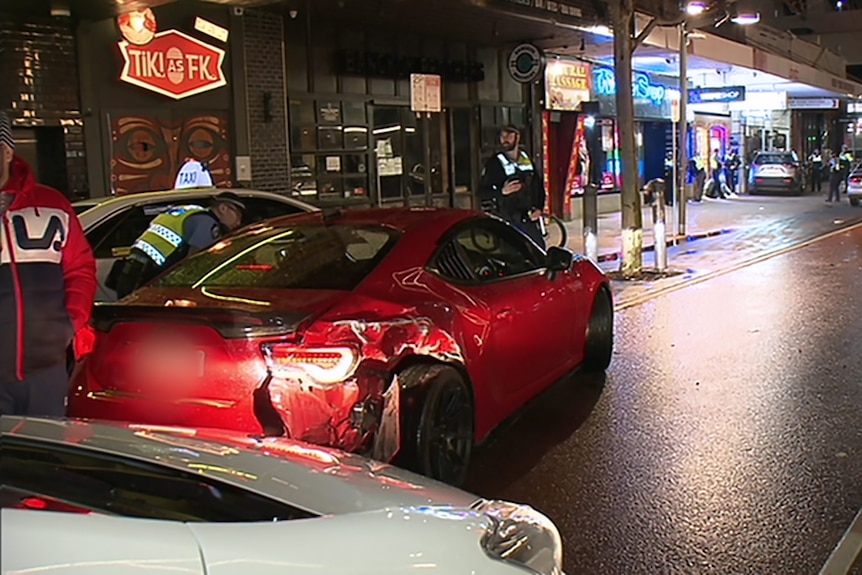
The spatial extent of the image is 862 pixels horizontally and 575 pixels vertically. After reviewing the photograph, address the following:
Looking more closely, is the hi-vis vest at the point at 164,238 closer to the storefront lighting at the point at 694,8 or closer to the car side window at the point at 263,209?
the car side window at the point at 263,209

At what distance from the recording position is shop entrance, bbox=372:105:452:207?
18.7 m

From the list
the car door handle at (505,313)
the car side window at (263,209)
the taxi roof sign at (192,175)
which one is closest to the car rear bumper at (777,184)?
the taxi roof sign at (192,175)

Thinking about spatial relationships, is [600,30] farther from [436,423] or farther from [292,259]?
[436,423]

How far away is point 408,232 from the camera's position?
17.8 ft

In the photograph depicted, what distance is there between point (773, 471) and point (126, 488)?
411 cm

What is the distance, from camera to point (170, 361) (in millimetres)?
4414

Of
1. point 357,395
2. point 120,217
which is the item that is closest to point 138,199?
point 120,217

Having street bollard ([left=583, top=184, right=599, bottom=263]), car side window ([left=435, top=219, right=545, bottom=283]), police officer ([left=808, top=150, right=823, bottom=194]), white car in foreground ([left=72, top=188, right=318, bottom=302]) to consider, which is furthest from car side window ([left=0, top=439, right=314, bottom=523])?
police officer ([left=808, top=150, right=823, bottom=194])

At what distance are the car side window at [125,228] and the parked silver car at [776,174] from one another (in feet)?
108

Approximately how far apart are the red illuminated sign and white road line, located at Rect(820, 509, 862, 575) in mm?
11239

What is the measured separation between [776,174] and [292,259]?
115ft

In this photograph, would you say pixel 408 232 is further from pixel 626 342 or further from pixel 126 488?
pixel 626 342

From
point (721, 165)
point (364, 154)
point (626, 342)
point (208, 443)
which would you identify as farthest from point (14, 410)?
point (721, 165)

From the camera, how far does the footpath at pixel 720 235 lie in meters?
13.8
